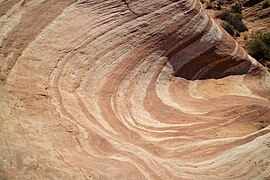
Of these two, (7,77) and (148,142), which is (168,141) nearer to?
(148,142)

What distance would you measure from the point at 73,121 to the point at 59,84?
1259 millimetres

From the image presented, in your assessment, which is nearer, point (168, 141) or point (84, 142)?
point (84, 142)

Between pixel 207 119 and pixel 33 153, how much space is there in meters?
4.76

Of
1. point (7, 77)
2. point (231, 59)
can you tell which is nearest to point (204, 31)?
point (231, 59)

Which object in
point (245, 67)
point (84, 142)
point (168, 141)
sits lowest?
point (245, 67)

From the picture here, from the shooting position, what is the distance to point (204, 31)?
12.3m

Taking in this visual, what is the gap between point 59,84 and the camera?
8.15 metres

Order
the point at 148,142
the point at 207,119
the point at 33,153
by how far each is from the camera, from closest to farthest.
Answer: the point at 33,153 < the point at 148,142 < the point at 207,119

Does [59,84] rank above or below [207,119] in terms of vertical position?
above

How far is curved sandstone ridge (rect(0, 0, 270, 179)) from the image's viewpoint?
6.32 meters

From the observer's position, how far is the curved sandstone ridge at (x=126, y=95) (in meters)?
6.32

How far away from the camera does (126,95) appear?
30.8ft

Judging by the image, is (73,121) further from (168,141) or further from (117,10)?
(117,10)

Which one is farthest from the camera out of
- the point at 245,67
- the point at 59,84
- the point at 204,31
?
the point at 245,67
